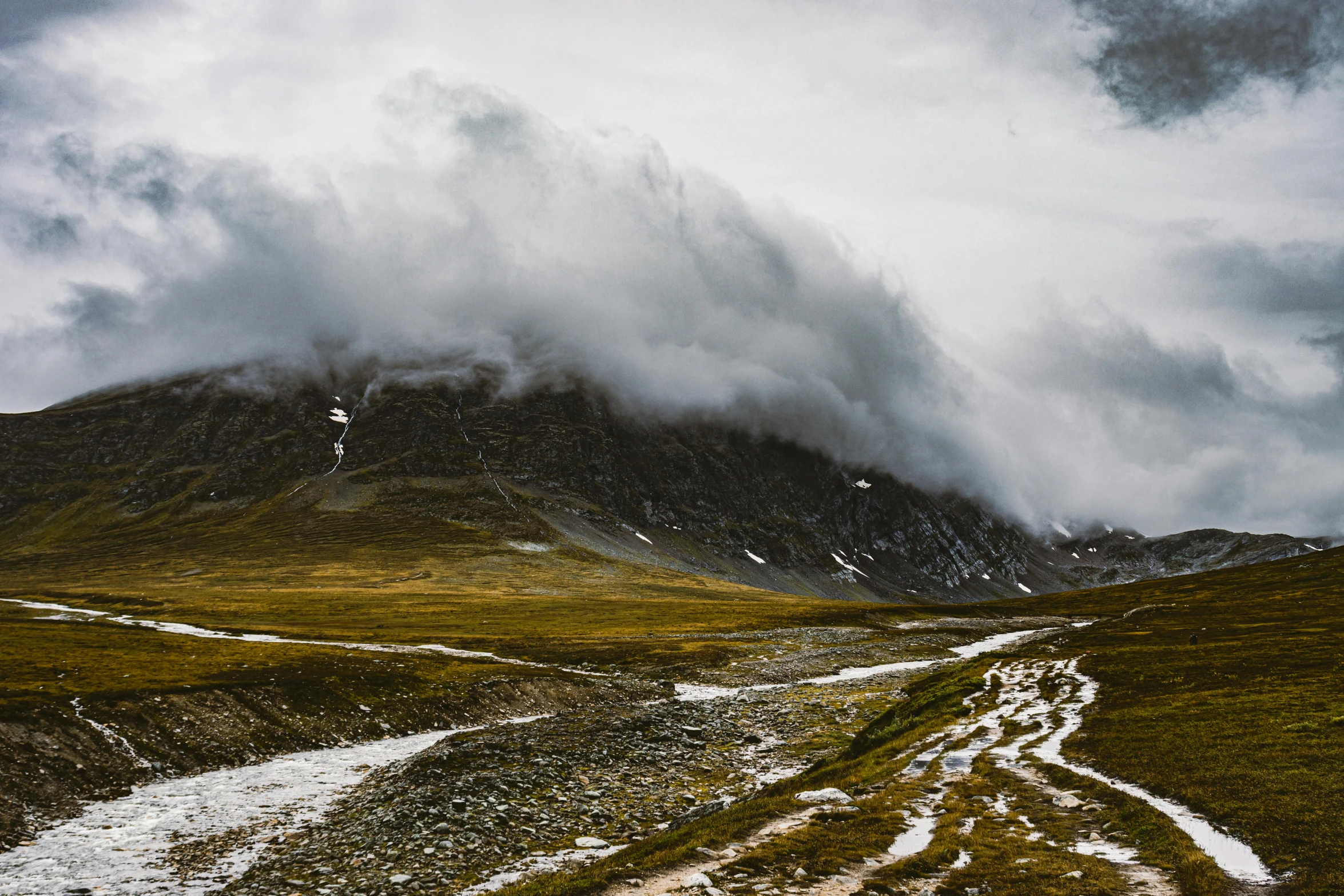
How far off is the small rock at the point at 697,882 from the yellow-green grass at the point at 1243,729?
14.2 meters

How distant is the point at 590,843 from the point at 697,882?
10.5 m

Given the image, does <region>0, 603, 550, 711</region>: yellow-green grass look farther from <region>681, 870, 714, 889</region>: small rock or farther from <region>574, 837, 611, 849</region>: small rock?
<region>681, 870, 714, 889</region>: small rock

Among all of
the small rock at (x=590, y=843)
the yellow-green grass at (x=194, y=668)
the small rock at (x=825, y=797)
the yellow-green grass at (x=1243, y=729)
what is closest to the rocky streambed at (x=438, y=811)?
the small rock at (x=590, y=843)

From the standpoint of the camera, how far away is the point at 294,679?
64.1 meters

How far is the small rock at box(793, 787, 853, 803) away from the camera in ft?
101

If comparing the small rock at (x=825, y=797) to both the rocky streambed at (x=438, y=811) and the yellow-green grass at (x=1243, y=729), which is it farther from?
the yellow-green grass at (x=1243, y=729)

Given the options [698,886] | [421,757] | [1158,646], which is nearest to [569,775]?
[421,757]

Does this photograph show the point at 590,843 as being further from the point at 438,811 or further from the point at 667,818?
the point at 438,811

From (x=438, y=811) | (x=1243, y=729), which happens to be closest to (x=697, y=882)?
(x=438, y=811)

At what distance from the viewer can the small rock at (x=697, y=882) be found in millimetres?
21094

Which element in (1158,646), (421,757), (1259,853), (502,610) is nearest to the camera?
(1259,853)

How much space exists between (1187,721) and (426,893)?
1519 inches

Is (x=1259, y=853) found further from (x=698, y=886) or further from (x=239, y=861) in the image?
(x=239, y=861)

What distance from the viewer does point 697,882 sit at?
Answer: 2145 cm
